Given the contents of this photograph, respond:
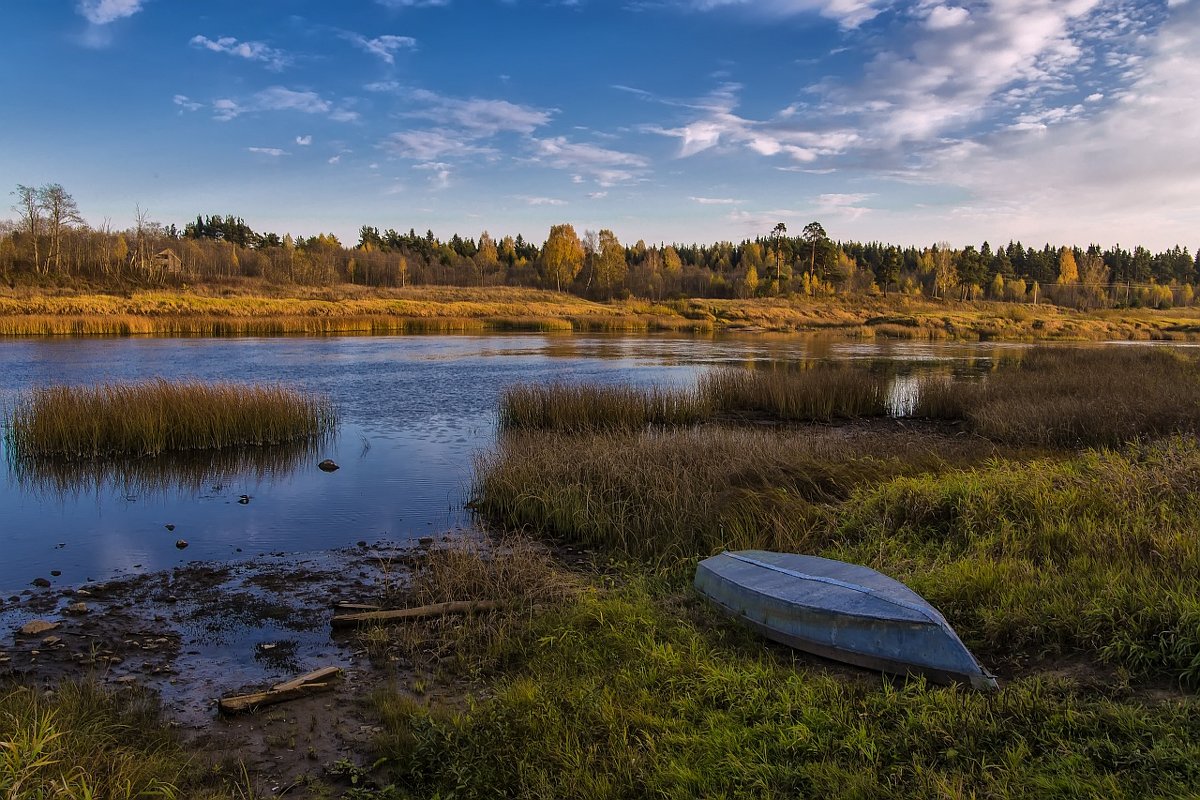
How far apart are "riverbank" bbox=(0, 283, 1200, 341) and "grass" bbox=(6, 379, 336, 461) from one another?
35.8m

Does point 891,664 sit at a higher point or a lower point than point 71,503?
higher

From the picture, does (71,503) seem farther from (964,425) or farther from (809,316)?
(809,316)

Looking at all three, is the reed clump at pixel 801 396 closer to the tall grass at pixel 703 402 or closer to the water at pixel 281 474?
the tall grass at pixel 703 402

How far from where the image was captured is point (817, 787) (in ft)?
12.6

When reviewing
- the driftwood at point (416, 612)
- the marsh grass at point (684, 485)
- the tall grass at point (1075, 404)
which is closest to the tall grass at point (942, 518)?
the marsh grass at point (684, 485)

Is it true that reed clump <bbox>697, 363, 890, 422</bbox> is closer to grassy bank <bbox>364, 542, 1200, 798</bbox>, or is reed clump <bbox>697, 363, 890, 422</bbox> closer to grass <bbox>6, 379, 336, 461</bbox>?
grass <bbox>6, 379, 336, 461</bbox>

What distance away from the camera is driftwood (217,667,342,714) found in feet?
17.9

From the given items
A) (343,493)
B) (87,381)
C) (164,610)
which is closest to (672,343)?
(87,381)

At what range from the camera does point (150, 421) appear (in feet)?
48.8

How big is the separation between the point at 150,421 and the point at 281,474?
325 cm

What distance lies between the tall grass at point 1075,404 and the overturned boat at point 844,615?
7.56 metres

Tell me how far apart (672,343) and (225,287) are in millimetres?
52710

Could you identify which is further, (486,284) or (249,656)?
(486,284)

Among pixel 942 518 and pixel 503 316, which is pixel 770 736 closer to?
pixel 942 518
